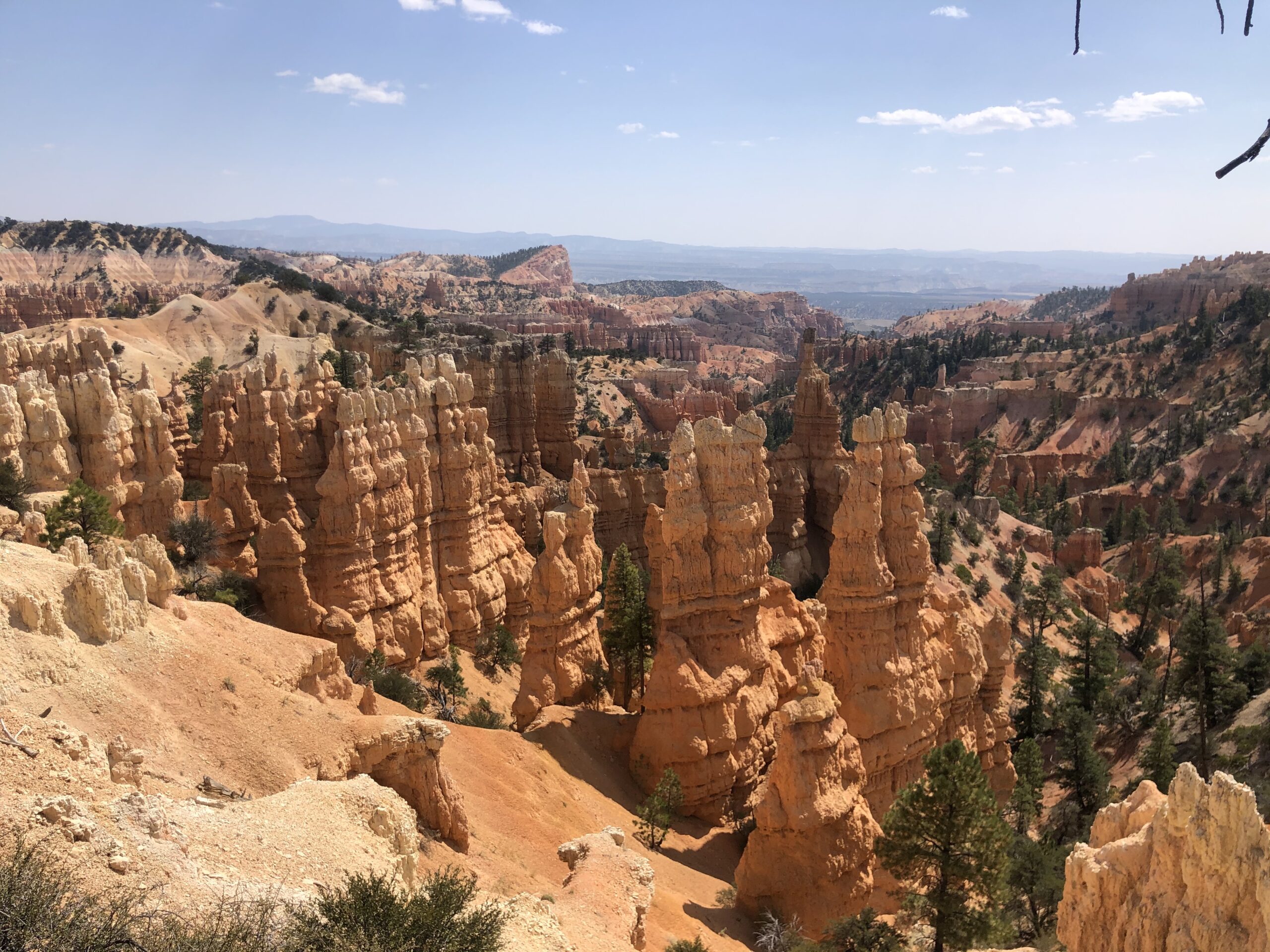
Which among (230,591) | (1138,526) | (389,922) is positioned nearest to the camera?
(389,922)

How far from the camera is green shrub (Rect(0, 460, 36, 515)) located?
22.1 meters

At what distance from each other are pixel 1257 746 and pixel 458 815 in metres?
26.2

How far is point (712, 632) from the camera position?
25.3m

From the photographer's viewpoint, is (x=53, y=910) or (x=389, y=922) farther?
(x=389, y=922)

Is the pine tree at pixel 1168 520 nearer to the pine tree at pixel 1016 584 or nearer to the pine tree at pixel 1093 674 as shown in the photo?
the pine tree at pixel 1016 584

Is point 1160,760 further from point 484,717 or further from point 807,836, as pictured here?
point 484,717

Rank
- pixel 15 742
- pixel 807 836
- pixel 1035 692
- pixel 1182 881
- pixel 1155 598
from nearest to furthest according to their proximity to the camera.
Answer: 1. pixel 15 742
2. pixel 1182 881
3. pixel 807 836
4. pixel 1035 692
5. pixel 1155 598

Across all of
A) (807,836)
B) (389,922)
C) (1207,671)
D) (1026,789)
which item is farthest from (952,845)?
(1207,671)

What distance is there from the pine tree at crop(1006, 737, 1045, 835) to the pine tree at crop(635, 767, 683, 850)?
10.8 meters

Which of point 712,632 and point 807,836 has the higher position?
point 712,632

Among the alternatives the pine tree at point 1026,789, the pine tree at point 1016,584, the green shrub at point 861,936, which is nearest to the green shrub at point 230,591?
the green shrub at point 861,936

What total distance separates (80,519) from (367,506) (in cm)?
882

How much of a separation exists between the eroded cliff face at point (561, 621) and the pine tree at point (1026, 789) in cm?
1355

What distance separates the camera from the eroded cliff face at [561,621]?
26.5 m
